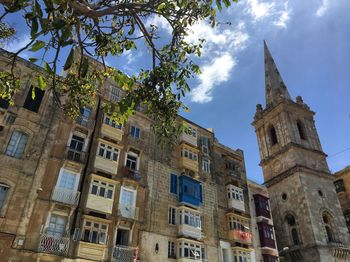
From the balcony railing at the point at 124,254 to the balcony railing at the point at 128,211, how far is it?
219 cm

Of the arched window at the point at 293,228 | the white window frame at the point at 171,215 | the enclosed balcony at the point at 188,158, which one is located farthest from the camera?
the arched window at the point at 293,228

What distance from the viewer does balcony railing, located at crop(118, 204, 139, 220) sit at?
21756mm

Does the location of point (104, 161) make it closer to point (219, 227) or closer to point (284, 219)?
point (219, 227)

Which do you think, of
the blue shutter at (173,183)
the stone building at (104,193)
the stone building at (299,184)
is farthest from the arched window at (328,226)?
the blue shutter at (173,183)

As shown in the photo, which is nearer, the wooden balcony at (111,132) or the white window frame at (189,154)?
the wooden balcony at (111,132)

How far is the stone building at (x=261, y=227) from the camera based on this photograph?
28.2m

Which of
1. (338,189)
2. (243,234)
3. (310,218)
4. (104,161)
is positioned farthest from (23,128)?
(338,189)

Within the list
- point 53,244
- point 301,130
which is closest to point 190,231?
point 53,244

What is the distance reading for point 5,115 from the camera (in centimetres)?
1978

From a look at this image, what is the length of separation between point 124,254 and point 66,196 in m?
5.41

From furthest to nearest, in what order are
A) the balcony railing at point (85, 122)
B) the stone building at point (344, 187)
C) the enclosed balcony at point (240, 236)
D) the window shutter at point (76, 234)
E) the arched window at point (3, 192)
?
1. the stone building at point (344, 187)
2. the enclosed balcony at point (240, 236)
3. the balcony railing at point (85, 122)
4. the window shutter at point (76, 234)
5. the arched window at point (3, 192)

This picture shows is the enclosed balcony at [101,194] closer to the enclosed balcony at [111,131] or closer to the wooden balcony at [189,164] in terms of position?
the enclosed balcony at [111,131]

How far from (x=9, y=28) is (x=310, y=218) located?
3586 centimetres

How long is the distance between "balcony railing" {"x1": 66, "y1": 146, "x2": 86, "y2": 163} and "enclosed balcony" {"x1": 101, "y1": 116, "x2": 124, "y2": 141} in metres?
2.39
